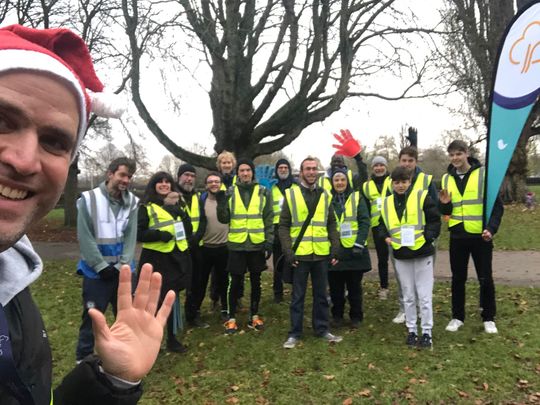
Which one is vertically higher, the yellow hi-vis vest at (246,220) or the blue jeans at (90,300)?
the yellow hi-vis vest at (246,220)

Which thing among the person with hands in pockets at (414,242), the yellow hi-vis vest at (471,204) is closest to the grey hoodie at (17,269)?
the person with hands in pockets at (414,242)

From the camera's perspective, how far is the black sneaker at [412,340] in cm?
511

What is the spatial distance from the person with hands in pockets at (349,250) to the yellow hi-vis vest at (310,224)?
42cm

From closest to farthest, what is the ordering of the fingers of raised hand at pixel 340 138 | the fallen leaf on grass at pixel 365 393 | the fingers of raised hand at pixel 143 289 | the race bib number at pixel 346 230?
the fingers of raised hand at pixel 143 289 → the fallen leaf on grass at pixel 365 393 → the race bib number at pixel 346 230 → the fingers of raised hand at pixel 340 138

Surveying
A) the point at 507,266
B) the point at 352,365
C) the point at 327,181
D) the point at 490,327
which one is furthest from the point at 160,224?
the point at 507,266

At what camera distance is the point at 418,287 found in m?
5.14

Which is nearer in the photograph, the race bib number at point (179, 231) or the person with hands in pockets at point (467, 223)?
the race bib number at point (179, 231)

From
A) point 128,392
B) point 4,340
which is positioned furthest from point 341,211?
point 4,340

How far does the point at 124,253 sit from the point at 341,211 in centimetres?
282

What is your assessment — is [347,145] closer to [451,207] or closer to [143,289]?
[451,207]

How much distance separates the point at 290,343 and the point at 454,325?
6.59 feet

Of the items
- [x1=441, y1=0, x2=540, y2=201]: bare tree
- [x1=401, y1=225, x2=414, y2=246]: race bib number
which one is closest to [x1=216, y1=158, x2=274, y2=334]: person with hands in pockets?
[x1=401, y1=225, x2=414, y2=246]: race bib number

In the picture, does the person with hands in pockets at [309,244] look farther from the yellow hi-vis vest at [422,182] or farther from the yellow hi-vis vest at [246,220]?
the yellow hi-vis vest at [422,182]

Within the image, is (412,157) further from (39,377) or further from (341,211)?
(39,377)
